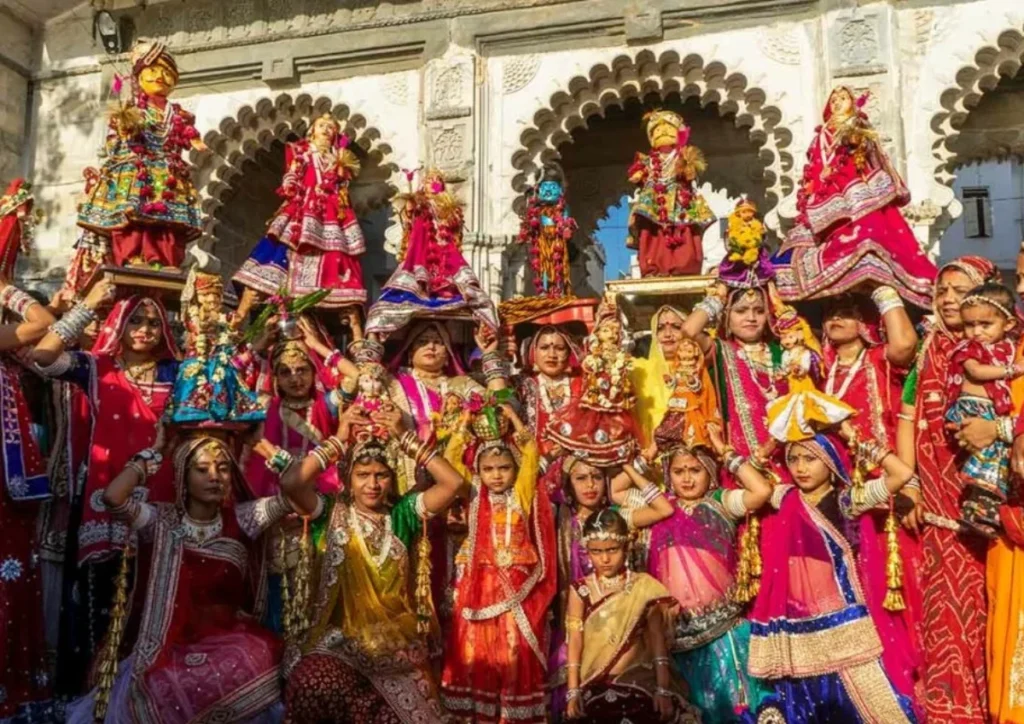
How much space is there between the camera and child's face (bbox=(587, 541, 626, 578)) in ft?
15.7

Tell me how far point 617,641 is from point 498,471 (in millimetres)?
924

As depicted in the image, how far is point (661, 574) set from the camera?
5062mm

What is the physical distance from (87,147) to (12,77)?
1022 mm

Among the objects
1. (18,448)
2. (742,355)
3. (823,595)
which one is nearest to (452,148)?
(742,355)

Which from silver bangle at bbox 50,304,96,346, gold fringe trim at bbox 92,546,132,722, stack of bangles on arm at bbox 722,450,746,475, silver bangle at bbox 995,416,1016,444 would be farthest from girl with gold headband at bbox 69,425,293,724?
silver bangle at bbox 995,416,1016,444

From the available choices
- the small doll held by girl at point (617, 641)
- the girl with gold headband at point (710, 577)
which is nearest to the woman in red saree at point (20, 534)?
the small doll held by girl at point (617, 641)

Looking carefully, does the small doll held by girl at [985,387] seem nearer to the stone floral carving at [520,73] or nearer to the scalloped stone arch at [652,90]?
the scalloped stone arch at [652,90]

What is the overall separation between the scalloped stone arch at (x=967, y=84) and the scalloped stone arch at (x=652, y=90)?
111 cm

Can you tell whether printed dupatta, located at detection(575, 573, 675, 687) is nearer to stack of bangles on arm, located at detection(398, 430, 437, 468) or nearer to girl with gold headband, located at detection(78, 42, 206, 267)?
stack of bangles on arm, located at detection(398, 430, 437, 468)

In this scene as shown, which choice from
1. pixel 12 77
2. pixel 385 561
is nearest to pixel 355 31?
pixel 12 77

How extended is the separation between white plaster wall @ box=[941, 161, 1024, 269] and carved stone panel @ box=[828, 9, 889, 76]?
39.9 ft

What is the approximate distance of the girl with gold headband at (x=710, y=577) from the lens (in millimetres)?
4797

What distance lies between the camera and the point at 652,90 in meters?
9.08

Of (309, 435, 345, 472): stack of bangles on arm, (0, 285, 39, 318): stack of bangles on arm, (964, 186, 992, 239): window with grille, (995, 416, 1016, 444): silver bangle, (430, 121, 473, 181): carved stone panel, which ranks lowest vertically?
(309, 435, 345, 472): stack of bangles on arm
